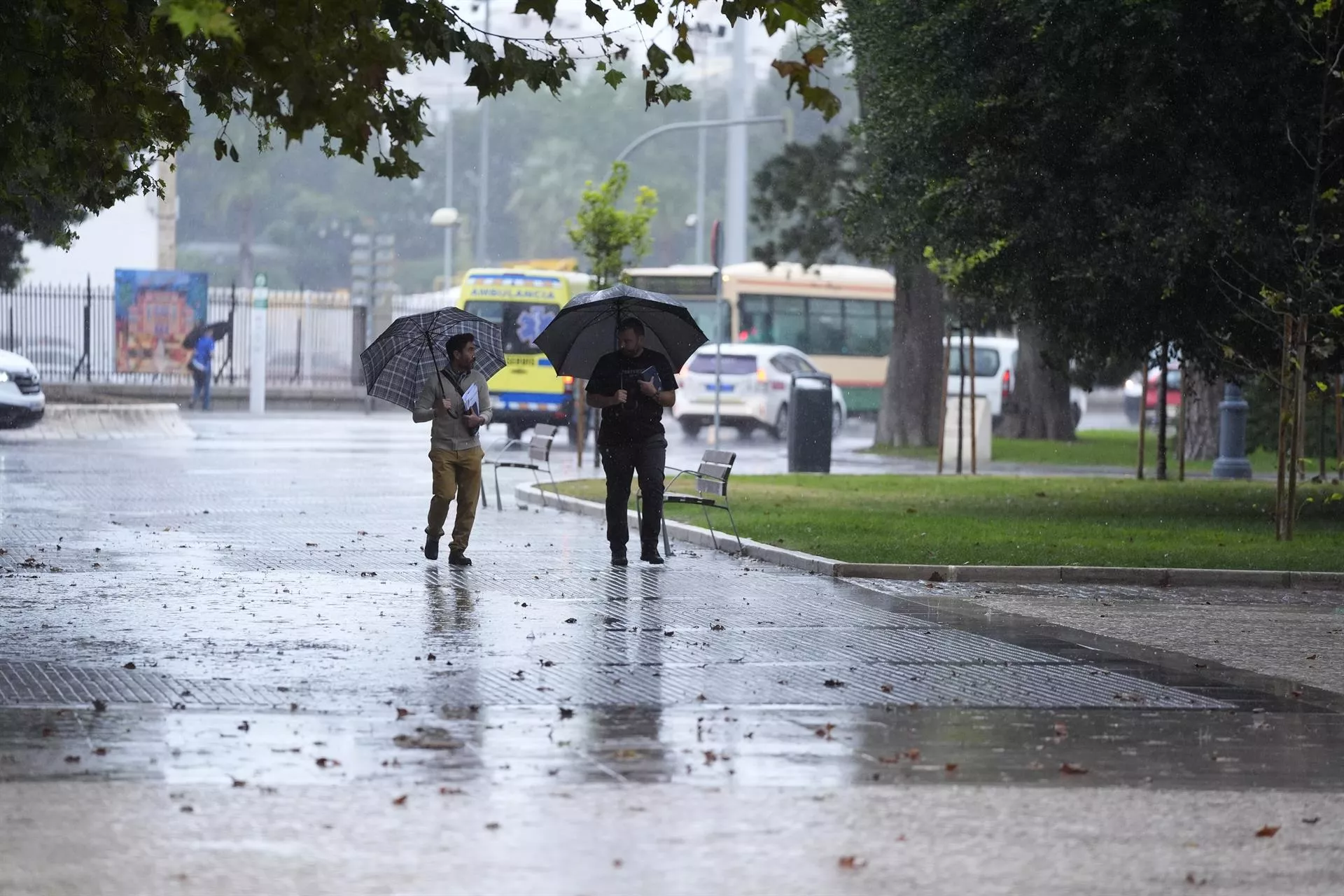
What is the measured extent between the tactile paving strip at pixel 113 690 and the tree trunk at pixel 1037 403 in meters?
31.1

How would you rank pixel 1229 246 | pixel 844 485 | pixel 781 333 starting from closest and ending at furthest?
1. pixel 1229 246
2. pixel 844 485
3. pixel 781 333

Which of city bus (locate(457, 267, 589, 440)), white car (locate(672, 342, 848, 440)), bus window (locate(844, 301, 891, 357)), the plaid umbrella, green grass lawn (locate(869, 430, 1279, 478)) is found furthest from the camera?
bus window (locate(844, 301, 891, 357))

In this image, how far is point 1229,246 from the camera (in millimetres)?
17984

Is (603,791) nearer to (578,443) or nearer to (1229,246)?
(1229,246)

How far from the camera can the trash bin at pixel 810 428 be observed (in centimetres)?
2786

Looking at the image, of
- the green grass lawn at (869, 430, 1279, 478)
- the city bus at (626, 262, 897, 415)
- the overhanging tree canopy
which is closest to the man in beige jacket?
the overhanging tree canopy

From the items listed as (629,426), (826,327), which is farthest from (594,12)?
(826,327)

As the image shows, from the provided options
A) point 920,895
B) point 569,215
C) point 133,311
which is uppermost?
point 569,215

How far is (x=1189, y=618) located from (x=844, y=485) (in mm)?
11433

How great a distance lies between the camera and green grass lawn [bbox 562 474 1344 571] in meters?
15.8

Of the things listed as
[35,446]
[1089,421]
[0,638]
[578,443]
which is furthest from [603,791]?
[1089,421]

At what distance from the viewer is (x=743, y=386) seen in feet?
128

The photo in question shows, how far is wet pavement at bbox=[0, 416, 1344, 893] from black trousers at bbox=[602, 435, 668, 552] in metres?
0.33

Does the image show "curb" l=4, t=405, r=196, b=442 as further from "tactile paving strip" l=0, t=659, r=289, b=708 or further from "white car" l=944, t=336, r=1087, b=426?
"tactile paving strip" l=0, t=659, r=289, b=708
